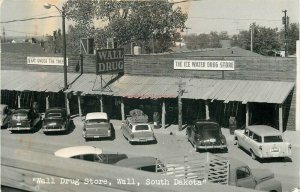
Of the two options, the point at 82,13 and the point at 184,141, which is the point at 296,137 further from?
the point at 82,13

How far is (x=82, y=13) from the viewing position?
76375 millimetres

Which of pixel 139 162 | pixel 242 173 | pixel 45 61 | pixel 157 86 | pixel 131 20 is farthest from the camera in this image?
pixel 131 20

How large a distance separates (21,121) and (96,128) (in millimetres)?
5720

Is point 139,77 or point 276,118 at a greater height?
point 139,77

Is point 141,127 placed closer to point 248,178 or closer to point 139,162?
point 139,162

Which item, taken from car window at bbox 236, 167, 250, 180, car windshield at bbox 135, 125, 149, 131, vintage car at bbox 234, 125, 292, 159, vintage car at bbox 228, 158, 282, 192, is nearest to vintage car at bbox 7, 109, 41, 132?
car windshield at bbox 135, 125, 149, 131

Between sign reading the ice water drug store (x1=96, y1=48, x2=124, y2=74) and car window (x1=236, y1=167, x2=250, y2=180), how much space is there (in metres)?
21.3

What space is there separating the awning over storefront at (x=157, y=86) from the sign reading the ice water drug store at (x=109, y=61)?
985mm

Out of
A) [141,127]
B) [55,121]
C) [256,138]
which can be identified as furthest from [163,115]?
[256,138]

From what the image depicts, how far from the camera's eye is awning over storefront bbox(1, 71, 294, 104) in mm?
27297

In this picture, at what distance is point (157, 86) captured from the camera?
3158 centimetres

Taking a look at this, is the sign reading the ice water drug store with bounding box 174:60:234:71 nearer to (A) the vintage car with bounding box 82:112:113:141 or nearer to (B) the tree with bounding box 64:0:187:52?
(A) the vintage car with bounding box 82:112:113:141

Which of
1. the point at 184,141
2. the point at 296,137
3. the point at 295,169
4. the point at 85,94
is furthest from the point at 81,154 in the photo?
the point at 85,94

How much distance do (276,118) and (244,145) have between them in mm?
6188
